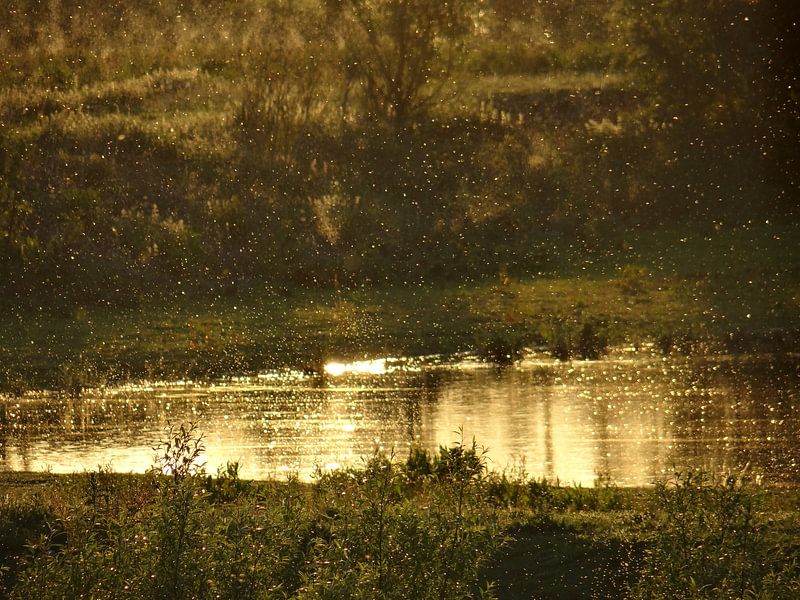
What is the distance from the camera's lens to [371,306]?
24.6 m

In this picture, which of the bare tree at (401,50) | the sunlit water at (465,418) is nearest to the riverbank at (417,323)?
the sunlit water at (465,418)

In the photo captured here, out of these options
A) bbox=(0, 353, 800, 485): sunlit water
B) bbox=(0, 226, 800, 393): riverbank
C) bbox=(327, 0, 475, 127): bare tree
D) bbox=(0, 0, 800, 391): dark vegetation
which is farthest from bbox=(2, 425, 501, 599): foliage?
bbox=(327, 0, 475, 127): bare tree

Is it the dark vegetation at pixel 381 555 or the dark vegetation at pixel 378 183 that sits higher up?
the dark vegetation at pixel 378 183

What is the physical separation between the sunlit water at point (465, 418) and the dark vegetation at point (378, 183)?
1337 mm

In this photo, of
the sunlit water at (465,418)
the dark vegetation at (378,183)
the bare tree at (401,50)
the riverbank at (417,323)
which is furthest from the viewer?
the bare tree at (401,50)

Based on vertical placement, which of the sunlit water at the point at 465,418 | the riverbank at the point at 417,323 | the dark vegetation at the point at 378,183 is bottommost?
the sunlit water at the point at 465,418

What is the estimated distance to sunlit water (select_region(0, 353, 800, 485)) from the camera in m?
15.2

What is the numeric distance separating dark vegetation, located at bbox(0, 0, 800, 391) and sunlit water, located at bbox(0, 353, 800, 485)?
134 cm

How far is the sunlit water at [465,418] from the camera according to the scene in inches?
599

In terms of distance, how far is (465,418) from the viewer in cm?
1748

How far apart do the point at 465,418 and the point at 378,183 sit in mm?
15880

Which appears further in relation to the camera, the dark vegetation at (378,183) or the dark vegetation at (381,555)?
the dark vegetation at (378,183)

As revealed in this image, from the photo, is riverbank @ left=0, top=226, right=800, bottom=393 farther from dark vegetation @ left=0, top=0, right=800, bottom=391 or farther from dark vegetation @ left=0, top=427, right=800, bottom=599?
dark vegetation @ left=0, top=427, right=800, bottom=599

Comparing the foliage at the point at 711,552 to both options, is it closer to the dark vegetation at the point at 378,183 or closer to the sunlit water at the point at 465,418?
the sunlit water at the point at 465,418
